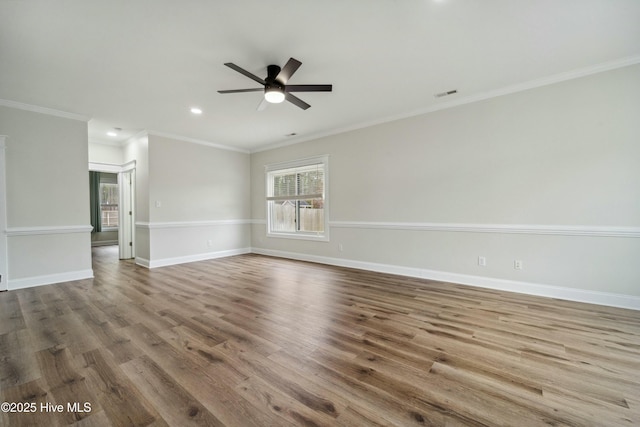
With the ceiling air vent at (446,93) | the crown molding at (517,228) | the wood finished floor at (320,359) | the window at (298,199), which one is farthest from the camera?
the window at (298,199)

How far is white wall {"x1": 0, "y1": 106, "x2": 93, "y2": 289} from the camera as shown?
3807 mm

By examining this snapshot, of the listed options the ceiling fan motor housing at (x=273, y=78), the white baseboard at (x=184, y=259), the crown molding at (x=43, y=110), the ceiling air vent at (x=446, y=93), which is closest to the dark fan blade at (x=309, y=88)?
the ceiling fan motor housing at (x=273, y=78)

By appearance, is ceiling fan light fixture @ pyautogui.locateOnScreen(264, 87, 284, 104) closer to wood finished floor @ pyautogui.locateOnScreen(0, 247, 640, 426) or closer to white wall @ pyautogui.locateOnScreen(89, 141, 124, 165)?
wood finished floor @ pyautogui.locateOnScreen(0, 247, 640, 426)

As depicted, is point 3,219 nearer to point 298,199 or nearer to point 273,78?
point 273,78

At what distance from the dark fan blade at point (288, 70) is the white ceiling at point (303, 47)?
22 centimetres

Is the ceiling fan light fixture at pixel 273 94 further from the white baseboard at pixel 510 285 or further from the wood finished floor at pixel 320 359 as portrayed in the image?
the white baseboard at pixel 510 285

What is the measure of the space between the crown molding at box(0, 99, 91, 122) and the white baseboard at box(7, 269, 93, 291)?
258 cm

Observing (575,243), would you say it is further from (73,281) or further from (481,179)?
(73,281)

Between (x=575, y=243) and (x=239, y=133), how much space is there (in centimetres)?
573

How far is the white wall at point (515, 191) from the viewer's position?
9.57 ft

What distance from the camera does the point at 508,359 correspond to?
195cm

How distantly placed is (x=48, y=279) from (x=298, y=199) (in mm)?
4482

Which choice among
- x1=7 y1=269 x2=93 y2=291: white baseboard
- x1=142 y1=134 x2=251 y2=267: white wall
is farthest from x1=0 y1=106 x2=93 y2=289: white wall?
x1=142 y1=134 x2=251 y2=267: white wall

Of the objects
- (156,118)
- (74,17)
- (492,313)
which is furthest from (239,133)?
(492,313)
